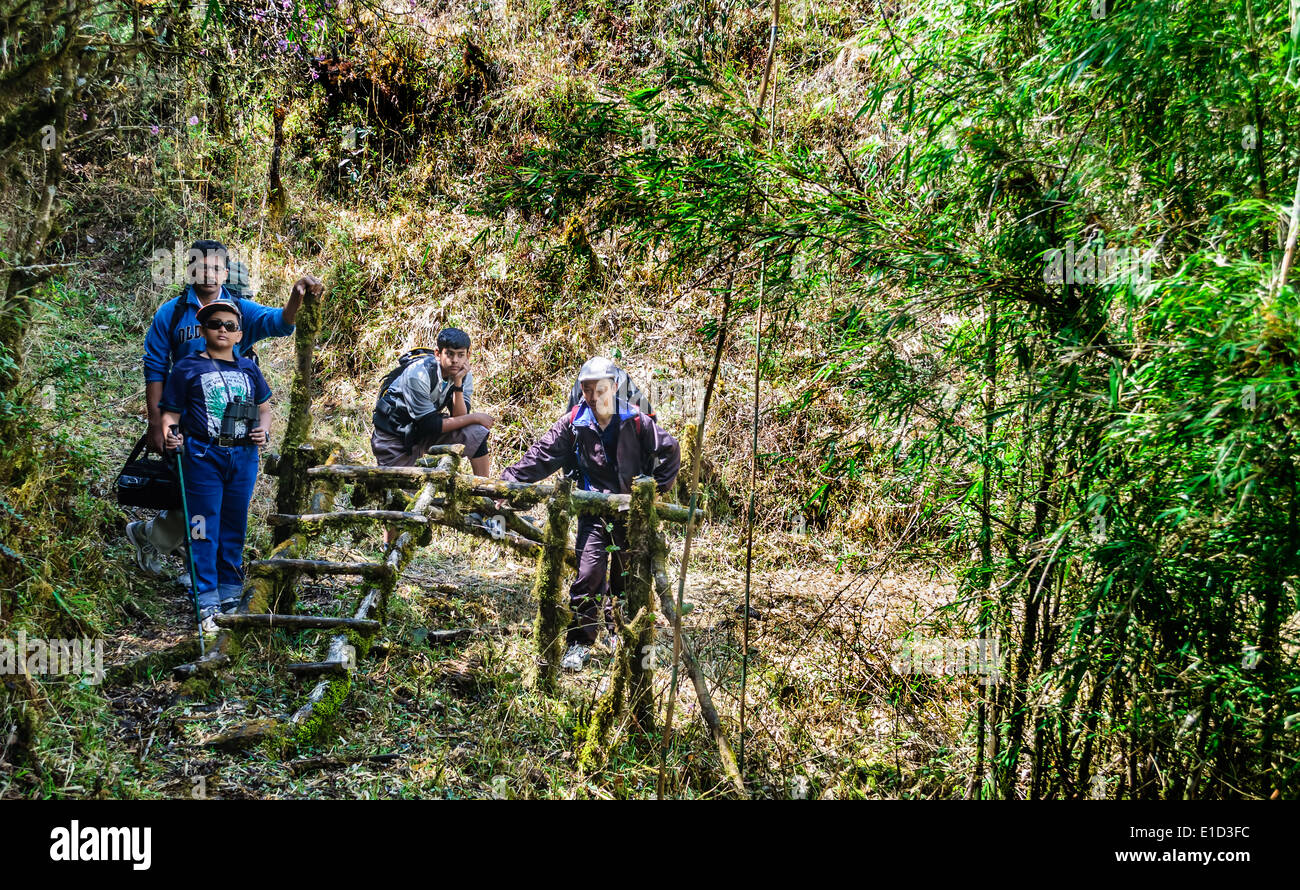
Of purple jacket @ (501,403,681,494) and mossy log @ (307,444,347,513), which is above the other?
purple jacket @ (501,403,681,494)

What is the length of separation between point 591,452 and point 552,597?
1205 mm

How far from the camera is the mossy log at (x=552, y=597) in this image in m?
3.85

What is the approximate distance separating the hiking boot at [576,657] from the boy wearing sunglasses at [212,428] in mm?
1710

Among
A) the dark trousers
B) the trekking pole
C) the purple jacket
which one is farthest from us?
the purple jacket

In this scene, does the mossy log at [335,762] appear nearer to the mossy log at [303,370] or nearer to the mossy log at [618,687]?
the mossy log at [618,687]

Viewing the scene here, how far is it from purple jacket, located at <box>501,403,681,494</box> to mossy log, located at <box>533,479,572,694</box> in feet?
3.12

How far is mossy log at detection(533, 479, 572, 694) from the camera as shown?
3.85 meters

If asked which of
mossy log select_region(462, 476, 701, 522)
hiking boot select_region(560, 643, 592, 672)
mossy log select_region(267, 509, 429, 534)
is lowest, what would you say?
hiking boot select_region(560, 643, 592, 672)

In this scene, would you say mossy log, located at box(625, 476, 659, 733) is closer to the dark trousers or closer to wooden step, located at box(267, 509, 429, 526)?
the dark trousers

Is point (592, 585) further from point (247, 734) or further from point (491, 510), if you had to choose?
point (247, 734)

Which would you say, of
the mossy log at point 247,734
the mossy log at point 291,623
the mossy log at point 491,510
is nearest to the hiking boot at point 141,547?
the mossy log at point 291,623

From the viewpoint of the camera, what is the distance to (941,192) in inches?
115

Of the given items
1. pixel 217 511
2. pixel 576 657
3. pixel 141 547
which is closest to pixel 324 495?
pixel 217 511

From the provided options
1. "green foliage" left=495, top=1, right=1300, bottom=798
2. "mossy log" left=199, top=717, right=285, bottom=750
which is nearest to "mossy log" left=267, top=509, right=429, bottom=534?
"mossy log" left=199, top=717, right=285, bottom=750
